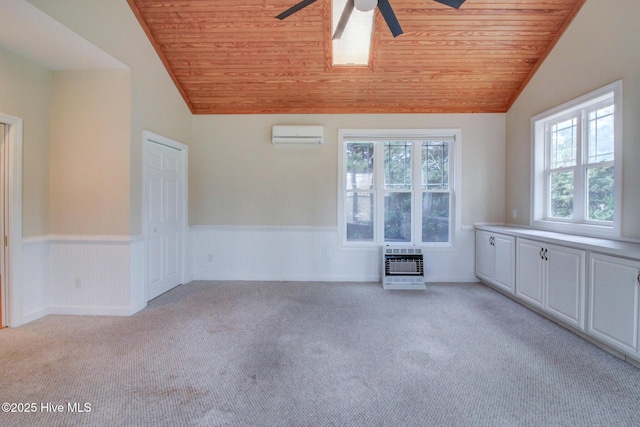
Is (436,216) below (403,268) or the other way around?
the other way around

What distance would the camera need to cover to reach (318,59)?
364 centimetres

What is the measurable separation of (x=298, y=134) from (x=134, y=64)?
84.5 inches

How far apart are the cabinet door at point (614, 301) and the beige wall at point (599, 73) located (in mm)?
620

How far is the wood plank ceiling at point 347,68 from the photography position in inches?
123

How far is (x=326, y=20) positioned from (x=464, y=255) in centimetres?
381

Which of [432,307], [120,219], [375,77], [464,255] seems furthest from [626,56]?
[120,219]

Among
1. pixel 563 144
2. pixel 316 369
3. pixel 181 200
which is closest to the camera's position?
pixel 316 369

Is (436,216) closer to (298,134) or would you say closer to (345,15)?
(298,134)

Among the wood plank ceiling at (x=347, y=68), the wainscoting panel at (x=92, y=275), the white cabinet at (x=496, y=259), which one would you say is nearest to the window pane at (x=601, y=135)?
the wood plank ceiling at (x=347, y=68)

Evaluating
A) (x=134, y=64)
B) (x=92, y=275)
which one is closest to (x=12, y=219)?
(x=92, y=275)

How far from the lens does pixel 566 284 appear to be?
2.68 m

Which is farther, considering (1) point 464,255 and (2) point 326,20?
(1) point 464,255

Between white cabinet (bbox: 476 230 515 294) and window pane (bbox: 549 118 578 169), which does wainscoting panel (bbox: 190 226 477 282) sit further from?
window pane (bbox: 549 118 578 169)

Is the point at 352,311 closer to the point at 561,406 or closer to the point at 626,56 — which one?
the point at 561,406
